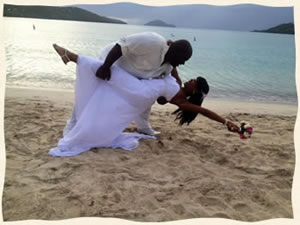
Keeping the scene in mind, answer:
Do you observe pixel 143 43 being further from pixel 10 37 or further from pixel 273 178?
pixel 273 178

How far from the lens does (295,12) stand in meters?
2.25

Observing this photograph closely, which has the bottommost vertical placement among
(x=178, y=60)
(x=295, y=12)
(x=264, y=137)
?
(x=264, y=137)

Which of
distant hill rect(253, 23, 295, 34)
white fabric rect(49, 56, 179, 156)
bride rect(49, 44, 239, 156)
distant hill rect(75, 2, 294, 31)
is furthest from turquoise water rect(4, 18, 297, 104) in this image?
white fabric rect(49, 56, 179, 156)

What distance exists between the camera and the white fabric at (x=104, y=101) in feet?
9.61

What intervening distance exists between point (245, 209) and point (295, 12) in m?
1.31

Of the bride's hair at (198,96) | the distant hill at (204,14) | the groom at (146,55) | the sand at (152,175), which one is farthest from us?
the bride's hair at (198,96)

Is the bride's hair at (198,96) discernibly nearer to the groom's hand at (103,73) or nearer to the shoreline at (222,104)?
the groom's hand at (103,73)

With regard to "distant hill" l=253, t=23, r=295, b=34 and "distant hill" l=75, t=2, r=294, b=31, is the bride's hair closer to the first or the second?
"distant hill" l=75, t=2, r=294, b=31

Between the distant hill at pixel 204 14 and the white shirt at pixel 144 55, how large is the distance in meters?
0.23

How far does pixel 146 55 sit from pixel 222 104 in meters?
2.84

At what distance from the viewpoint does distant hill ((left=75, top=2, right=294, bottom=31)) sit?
2434 mm

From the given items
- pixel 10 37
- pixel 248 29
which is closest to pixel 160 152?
pixel 248 29

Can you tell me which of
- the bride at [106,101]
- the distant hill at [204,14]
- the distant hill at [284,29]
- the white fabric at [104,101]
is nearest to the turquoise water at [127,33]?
the distant hill at [284,29]

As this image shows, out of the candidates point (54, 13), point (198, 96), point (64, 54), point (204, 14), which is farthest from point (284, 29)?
point (64, 54)
